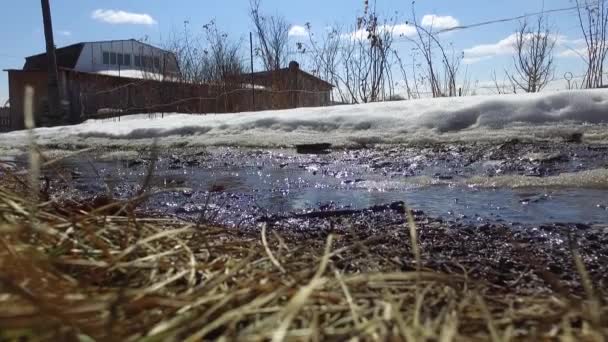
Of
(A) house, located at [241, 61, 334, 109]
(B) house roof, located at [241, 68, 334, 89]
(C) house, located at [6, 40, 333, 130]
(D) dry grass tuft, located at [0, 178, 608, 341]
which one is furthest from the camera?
(B) house roof, located at [241, 68, 334, 89]

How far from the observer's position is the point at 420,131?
393cm

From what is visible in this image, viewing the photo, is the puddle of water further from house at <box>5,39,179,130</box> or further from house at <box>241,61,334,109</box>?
house at <box>5,39,179,130</box>

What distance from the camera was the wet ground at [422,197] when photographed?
A: 133cm

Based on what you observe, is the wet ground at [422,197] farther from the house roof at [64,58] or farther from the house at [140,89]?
the house roof at [64,58]

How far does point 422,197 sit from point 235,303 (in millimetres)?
1680

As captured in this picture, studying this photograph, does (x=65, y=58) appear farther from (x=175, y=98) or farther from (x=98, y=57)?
(x=175, y=98)

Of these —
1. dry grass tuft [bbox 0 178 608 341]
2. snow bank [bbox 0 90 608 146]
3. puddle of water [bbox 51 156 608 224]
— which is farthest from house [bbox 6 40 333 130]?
dry grass tuft [bbox 0 178 608 341]

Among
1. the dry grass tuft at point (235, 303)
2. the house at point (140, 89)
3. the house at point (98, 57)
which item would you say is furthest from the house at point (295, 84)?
the house at point (98, 57)

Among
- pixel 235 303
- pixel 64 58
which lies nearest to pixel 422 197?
pixel 235 303

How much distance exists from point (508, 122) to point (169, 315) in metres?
3.51

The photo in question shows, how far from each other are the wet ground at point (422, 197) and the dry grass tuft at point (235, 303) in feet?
0.35

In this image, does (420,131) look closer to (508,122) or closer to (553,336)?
(508,122)

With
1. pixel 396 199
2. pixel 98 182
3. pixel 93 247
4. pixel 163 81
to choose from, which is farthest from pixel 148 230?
pixel 163 81

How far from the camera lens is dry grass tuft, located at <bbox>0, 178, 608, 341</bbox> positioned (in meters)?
0.58
